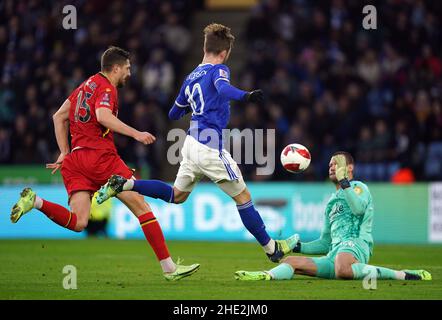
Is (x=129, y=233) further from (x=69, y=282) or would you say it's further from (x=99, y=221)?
(x=69, y=282)

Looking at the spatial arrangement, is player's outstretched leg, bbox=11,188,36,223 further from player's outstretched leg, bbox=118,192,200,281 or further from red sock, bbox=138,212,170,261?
red sock, bbox=138,212,170,261

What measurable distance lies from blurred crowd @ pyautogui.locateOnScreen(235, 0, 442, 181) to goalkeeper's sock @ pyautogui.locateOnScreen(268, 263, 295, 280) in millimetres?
9147

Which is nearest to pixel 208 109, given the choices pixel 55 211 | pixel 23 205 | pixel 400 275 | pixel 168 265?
pixel 168 265

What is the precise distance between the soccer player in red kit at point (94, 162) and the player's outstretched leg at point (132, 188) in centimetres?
11

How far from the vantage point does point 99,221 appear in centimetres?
1852

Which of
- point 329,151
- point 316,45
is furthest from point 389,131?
Answer: point 316,45

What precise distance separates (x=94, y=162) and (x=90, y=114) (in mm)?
468

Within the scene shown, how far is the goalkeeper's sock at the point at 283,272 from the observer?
8.90 metres

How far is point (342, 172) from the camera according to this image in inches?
338

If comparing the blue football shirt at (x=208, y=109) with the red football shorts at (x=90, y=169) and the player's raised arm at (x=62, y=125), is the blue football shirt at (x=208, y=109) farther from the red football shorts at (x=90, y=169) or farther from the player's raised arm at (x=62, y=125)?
the player's raised arm at (x=62, y=125)

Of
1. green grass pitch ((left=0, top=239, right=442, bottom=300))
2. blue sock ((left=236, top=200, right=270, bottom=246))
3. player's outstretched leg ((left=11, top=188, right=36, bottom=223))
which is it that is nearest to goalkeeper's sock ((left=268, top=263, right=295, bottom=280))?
green grass pitch ((left=0, top=239, right=442, bottom=300))

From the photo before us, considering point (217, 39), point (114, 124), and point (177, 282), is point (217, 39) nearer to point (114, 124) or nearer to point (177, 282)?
point (114, 124)

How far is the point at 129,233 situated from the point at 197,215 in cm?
143

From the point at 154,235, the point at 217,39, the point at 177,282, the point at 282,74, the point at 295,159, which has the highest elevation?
the point at 282,74
